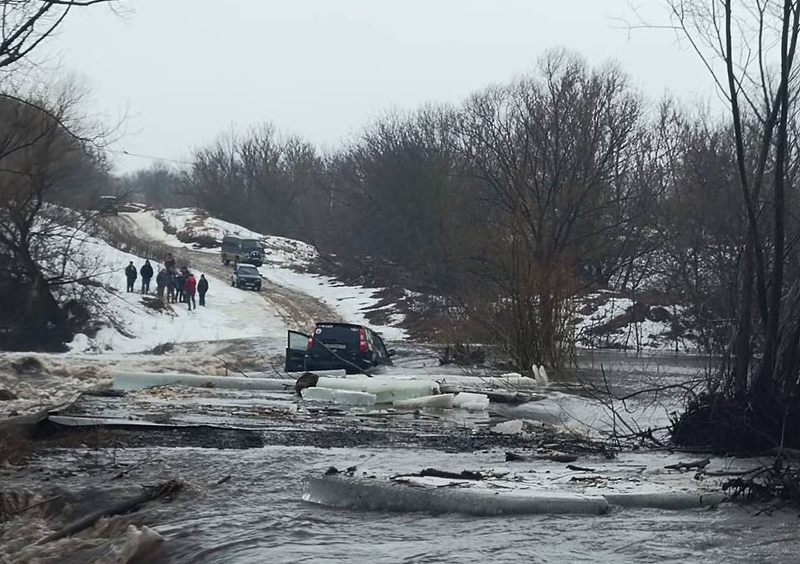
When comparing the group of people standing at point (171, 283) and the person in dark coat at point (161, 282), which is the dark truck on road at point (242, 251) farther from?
the person in dark coat at point (161, 282)

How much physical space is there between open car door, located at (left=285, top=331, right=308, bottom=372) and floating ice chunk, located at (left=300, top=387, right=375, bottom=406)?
6.17m

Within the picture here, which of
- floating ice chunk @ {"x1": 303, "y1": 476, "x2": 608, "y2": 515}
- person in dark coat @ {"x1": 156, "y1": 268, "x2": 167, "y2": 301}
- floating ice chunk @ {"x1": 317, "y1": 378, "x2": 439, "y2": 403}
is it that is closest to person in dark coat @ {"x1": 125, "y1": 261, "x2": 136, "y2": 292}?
person in dark coat @ {"x1": 156, "y1": 268, "x2": 167, "y2": 301}

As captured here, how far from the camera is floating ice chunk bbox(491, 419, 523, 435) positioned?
15.4 meters

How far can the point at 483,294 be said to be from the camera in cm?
2959

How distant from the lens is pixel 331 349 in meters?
27.0

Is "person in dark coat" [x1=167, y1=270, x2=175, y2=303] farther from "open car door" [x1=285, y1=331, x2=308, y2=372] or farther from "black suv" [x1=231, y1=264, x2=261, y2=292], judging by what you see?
"open car door" [x1=285, y1=331, x2=308, y2=372]

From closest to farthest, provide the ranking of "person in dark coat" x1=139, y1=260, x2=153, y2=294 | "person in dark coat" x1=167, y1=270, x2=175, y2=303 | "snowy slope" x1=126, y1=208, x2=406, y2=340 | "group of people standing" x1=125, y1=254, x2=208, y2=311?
"group of people standing" x1=125, y1=254, x2=208, y2=311 → "person in dark coat" x1=139, y1=260, x2=153, y2=294 → "person in dark coat" x1=167, y1=270, x2=175, y2=303 → "snowy slope" x1=126, y1=208, x2=406, y2=340

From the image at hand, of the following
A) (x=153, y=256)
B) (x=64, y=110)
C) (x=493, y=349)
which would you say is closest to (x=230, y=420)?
(x=493, y=349)

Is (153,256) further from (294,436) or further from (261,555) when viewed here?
(261,555)

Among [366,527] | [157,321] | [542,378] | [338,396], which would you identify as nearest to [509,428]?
[338,396]

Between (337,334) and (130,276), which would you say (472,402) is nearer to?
(337,334)

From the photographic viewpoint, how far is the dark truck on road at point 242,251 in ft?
246

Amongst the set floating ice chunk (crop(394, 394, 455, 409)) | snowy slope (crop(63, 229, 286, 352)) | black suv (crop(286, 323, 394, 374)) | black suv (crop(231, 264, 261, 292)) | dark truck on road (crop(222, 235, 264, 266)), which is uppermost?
dark truck on road (crop(222, 235, 264, 266))

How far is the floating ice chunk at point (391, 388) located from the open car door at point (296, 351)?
18.7ft
